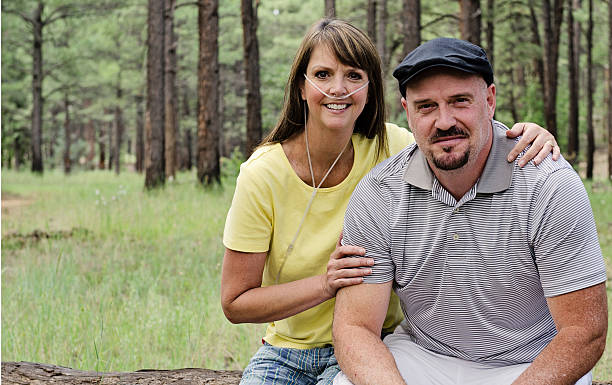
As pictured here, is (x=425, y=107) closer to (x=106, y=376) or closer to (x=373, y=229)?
(x=373, y=229)

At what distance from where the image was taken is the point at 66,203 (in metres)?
12.9

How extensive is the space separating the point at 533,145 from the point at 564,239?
40 cm

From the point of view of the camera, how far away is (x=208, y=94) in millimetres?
14234

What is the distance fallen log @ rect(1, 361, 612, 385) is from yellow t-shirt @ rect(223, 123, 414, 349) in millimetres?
507

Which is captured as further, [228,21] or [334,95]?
[228,21]

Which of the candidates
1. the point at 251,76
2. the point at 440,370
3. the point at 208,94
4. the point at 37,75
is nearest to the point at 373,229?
the point at 440,370

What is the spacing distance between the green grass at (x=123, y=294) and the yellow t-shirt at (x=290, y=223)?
1.27 metres

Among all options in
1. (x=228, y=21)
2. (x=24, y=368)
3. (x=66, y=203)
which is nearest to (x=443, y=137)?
(x=24, y=368)

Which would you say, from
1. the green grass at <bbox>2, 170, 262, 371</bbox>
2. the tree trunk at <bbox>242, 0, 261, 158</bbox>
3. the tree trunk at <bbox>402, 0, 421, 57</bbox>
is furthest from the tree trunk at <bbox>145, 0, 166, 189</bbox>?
the tree trunk at <bbox>402, 0, 421, 57</bbox>

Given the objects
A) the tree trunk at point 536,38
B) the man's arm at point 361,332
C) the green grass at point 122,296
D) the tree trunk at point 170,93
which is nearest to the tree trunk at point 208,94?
the green grass at point 122,296

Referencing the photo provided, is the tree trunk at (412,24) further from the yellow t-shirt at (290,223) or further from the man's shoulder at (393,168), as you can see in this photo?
the man's shoulder at (393,168)

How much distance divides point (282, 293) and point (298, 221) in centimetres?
36

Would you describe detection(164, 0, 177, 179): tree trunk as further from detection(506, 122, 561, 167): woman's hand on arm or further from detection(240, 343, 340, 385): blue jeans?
detection(506, 122, 561, 167): woman's hand on arm

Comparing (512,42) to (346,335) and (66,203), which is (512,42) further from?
(346,335)
